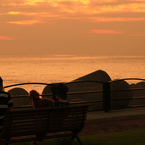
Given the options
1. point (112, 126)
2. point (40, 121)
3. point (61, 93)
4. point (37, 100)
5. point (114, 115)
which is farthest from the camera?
point (114, 115)

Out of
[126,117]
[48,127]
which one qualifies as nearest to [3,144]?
[48,127]

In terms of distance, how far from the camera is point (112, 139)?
295 inches

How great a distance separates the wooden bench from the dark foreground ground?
2.20 metres

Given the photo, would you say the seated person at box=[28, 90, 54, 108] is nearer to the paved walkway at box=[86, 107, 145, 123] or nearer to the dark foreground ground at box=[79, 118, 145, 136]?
the dark foreground ground at box=[79, 118, 145, 136]

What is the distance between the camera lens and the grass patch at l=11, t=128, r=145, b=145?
6984 mm

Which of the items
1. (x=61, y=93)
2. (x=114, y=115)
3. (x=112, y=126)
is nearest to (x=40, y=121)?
(x=61, y=93)

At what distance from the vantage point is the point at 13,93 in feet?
70.7

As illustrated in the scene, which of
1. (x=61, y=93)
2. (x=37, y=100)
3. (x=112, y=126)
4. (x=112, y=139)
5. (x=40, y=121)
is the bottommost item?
(x=112, y=126)

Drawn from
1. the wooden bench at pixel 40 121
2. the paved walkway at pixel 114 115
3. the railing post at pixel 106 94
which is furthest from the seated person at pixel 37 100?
the railing post at pixel 106 94

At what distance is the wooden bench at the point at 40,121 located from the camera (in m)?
5.63

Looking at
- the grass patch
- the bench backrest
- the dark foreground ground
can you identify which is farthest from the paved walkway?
the bench backrest

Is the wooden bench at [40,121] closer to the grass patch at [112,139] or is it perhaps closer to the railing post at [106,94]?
the grass patch at [112,139]

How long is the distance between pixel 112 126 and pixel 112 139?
1.77 meters

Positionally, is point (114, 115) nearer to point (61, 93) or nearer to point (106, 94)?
point (106, 94)
